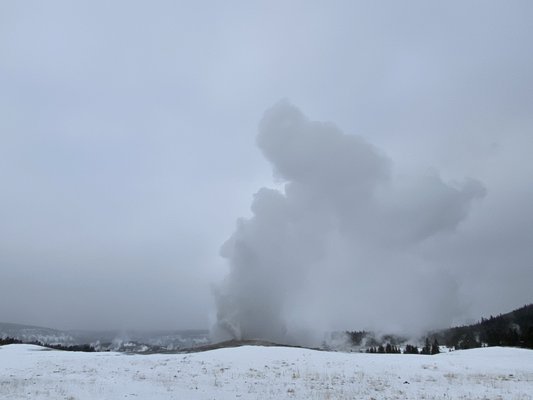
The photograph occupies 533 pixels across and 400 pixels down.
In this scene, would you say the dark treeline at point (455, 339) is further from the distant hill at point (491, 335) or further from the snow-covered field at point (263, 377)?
the snow-covered field at point (263, 377)

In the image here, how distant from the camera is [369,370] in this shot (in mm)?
27156

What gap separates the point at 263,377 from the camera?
79.3ft

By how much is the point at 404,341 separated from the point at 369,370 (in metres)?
123

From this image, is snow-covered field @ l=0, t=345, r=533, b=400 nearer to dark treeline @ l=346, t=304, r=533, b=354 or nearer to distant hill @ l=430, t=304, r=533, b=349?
dark treeline @ l=346, t=304, r=533, b=354

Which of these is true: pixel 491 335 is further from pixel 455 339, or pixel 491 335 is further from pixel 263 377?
pixel 263 377

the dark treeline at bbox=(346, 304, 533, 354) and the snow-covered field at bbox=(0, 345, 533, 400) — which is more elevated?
the dark treeline at bbox=(346, 304, 533, 354)

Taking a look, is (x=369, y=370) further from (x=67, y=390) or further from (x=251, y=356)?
(x=67, y=390)

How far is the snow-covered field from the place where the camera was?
64.5 ft

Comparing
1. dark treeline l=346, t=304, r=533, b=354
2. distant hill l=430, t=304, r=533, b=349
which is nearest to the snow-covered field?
dark treeline l=346, t=304, r=533, b=354

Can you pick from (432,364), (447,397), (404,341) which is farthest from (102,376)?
(404,341)

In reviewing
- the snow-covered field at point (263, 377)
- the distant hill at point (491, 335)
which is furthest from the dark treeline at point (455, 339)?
the snow-covered field at point (263, 377)

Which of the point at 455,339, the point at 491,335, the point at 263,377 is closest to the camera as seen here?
the point at 263,377

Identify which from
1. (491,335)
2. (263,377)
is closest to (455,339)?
(491,335)

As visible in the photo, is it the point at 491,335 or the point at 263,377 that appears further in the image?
the point at 491,335
